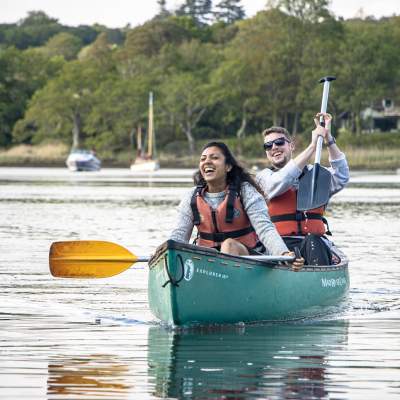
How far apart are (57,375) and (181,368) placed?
0.93 meters

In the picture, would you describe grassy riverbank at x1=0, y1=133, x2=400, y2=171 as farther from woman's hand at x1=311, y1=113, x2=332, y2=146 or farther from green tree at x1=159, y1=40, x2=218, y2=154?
woman's hand at x1=311, y1=113, x2=332, y2=146

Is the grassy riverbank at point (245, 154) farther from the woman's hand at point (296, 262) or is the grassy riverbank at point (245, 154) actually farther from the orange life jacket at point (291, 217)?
the woman's hand at point (296, 262)

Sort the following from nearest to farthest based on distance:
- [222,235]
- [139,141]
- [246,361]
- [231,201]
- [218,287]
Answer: [246,361]
[218,287]
[231,201]
[222,235]
[139,141]

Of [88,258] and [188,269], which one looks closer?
[188,269]

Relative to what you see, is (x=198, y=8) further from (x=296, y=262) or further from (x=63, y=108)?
(x=296, y=262)

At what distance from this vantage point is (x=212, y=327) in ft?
38.4

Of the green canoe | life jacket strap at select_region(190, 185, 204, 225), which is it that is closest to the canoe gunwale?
the green canoe

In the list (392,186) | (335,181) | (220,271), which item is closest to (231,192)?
(220,271)

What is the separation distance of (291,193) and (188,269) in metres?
2.36

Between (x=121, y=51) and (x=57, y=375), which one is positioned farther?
(x=121, y=51)

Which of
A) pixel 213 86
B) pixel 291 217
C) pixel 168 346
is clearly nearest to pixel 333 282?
pixel 291 217

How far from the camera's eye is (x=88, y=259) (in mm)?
12844

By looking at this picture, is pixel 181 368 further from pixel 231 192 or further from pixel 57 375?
pixel 231 192

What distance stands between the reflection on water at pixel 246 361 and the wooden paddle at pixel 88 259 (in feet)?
3.40
